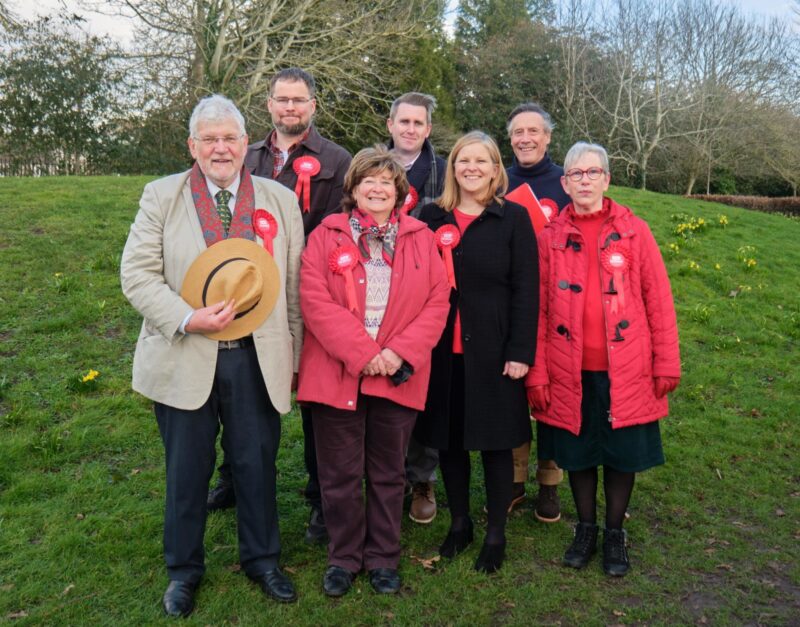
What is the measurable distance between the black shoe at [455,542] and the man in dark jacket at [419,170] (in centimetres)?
39

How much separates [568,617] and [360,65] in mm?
16614

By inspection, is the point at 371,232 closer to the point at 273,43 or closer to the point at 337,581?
the point at 337,581

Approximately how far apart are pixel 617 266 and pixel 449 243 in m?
0.86

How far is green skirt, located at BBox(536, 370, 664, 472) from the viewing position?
363cm

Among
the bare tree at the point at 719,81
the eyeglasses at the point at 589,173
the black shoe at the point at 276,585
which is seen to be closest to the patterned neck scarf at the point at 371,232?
the eyeglasses at the point at 589,173

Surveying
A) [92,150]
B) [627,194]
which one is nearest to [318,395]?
[627,194]

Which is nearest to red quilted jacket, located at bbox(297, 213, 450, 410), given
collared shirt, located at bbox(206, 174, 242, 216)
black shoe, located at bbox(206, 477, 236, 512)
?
collared shirt, located at bbox(206, 174, 242, 216)

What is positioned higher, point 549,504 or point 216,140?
point 216,140

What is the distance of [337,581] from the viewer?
135 inches

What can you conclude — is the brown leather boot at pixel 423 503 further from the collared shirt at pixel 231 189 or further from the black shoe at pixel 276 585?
the collared shirt at pixel 231 189

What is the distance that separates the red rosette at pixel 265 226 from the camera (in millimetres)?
3314

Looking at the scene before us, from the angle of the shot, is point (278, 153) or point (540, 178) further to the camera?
point (540, 178)

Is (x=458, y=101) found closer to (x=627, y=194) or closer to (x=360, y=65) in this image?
(x=360, y=65)

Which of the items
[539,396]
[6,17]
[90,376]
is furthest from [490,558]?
[6,17]
